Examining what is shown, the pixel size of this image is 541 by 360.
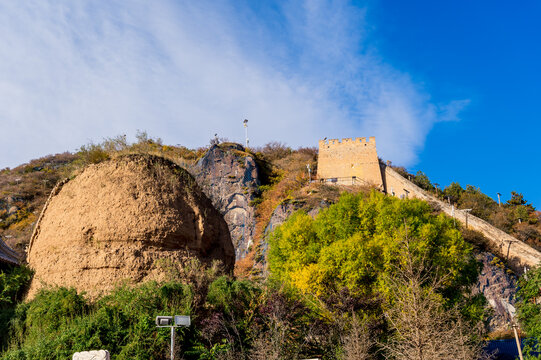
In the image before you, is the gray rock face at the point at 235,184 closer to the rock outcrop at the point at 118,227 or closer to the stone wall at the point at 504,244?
the stone wall at the point at 504,244

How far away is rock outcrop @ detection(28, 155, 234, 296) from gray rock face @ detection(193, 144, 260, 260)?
3569 centimetres

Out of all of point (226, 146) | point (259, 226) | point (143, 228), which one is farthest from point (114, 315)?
point (226, 146)

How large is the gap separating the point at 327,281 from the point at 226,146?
40.3m

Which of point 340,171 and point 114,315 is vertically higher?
point 340,171

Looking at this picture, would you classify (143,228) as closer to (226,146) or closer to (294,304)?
(294,304)

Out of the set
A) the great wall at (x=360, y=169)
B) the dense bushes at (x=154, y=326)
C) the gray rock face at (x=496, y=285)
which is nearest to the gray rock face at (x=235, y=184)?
the great wall at (x=360, y=169)

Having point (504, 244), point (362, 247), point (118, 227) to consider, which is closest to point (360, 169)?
point (504, 244)

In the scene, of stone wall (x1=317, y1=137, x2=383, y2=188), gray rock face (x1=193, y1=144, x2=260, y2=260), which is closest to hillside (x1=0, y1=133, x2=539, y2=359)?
gray rock face (x1=193, y1=144, x2=260, y2=260)

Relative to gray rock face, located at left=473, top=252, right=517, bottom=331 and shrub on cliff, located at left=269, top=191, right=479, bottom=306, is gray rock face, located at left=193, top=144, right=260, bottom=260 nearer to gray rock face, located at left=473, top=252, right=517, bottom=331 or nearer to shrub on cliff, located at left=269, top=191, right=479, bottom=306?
gray rock face, located at left=473, top=252, right=517, bottom=331

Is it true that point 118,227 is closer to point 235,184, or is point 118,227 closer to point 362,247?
point 362,247

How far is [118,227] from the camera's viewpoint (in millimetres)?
12234

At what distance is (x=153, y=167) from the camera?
14.0 meters

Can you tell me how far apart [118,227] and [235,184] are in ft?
141

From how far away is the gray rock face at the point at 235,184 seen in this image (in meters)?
51.3
